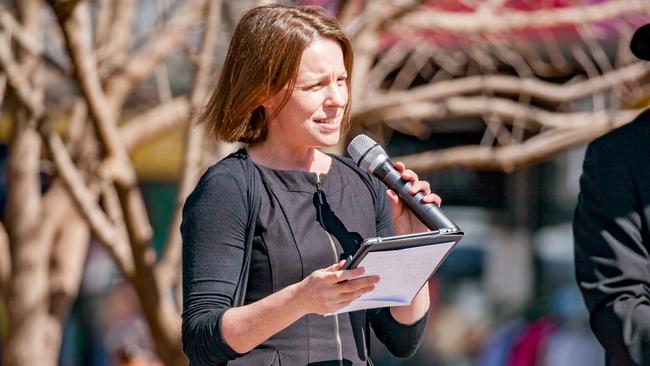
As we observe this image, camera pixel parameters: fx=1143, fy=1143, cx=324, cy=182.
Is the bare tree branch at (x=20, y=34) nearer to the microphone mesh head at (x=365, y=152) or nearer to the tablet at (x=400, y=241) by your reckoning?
the microphone mesh head at (x=365, y=152)

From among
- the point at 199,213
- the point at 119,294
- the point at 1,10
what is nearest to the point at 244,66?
the point at 199,213

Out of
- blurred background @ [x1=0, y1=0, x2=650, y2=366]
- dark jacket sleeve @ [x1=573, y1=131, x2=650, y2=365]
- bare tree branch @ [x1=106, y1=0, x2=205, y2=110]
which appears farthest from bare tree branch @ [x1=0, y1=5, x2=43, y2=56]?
dark jacket sleeve @ [x1=573, y1=131, x2=650, y2=365]

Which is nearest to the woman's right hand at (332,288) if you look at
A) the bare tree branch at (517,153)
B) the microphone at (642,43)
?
the microphone at (642,43)

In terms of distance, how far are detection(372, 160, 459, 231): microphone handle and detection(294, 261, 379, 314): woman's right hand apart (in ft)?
0.71

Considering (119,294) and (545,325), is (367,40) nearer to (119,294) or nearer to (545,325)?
(545,325)

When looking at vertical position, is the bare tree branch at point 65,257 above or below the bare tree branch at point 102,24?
below

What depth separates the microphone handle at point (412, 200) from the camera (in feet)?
7.22

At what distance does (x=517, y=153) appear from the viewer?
501 centimetres

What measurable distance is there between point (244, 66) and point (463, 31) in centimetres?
311

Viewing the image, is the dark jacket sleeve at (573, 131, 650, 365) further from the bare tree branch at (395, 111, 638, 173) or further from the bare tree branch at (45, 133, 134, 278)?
the bare tree branch at (395, 111, 638, 173)

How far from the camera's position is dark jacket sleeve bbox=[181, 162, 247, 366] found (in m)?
2.17

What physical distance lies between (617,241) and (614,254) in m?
0.03

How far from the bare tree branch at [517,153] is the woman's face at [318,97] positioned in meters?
2.66

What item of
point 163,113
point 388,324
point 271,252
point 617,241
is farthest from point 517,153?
point 271,252
